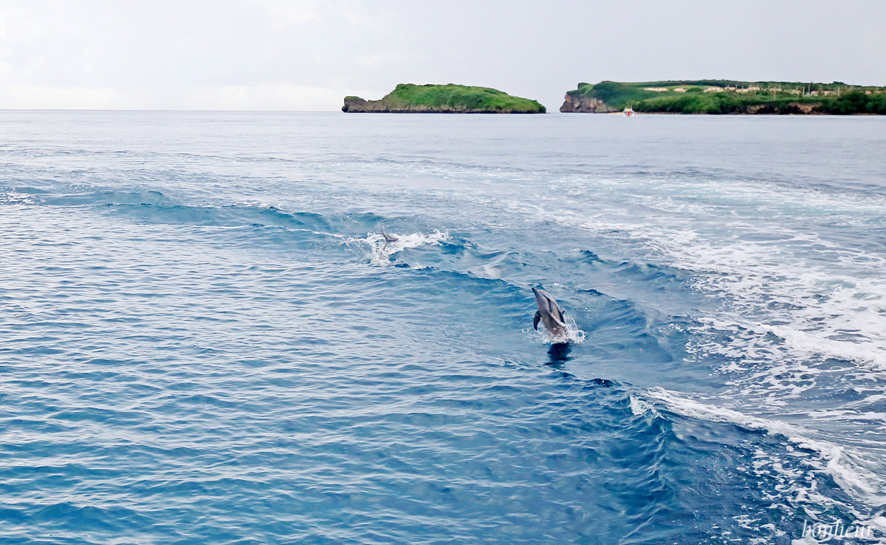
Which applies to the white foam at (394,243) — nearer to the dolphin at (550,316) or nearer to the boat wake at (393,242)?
the boat wake at (393,242)

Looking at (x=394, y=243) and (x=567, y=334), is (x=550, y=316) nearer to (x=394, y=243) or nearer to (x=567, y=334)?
(x=567, y=334)

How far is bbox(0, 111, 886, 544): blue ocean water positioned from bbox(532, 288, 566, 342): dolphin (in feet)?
2.06

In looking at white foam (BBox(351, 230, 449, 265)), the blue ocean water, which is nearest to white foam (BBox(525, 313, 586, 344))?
the blue ocean water

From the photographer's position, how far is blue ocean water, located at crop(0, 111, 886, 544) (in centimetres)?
1123

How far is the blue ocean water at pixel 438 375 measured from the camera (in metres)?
11.2

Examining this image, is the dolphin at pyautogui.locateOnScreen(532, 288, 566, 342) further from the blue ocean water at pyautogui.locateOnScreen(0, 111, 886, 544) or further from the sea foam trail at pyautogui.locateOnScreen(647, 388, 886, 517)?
the sea foam trail at pyautogui.locateOnScreen(647, 388, 886, 517)

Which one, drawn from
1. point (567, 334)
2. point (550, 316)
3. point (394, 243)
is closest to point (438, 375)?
point (550, 316)

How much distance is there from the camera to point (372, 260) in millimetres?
29188

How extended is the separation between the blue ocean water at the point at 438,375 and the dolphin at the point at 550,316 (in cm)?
63

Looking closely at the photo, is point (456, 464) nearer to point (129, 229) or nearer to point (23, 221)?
point (129, 229)

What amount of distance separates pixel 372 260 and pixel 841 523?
21.1 metres

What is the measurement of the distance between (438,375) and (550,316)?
3877 mm

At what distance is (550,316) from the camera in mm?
19078

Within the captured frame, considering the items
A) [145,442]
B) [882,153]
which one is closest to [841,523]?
[145,442]
